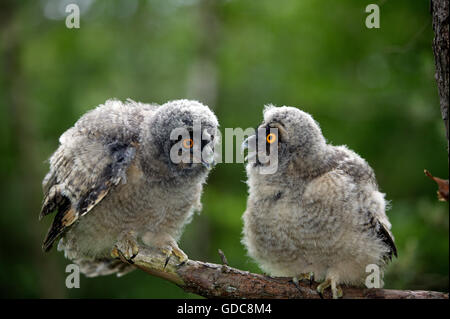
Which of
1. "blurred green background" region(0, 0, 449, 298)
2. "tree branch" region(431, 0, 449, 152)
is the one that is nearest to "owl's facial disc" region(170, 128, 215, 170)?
"tree branch" region(431, 0, 449, 152)

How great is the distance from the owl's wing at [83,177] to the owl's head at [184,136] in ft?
0.86

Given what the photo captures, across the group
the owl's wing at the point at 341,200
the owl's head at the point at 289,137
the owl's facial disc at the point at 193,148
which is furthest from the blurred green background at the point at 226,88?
the owl's facial disc at the point at 193,148

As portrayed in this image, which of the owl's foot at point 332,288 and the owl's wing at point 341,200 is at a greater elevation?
the owl's wing at point 341,200

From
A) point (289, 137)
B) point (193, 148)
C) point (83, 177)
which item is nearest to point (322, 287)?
point (289, 137)

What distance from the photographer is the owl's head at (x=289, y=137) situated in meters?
3.52

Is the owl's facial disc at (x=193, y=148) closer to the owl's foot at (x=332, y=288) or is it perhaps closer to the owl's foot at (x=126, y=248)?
the owl's foot at (x=126, y=248)

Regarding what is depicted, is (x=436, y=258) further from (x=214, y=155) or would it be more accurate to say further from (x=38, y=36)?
(x=38, y=36)

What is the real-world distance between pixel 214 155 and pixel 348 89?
14.5 ft

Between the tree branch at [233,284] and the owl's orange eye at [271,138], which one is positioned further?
the owl's orange eye at [271,138]

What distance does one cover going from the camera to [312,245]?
11.2ft

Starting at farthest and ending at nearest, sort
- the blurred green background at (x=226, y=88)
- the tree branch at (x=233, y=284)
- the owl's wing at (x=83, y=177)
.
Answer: the blurred green background at (x=226, y=88) → the owl's wing at (x=83, y=177) → the tree branch at (x=233, y=284)
